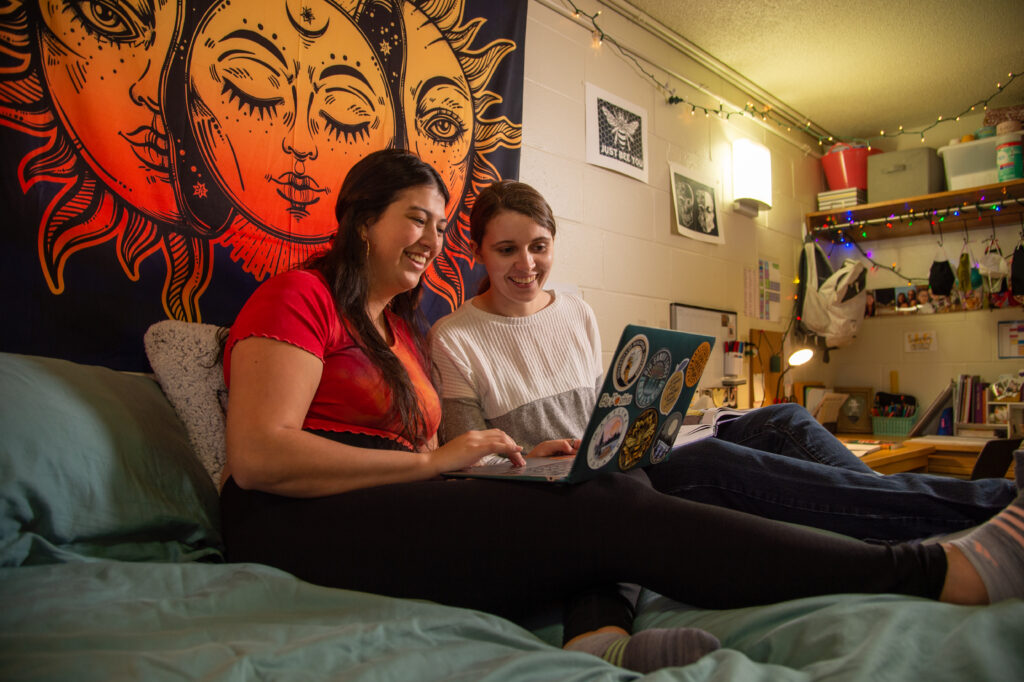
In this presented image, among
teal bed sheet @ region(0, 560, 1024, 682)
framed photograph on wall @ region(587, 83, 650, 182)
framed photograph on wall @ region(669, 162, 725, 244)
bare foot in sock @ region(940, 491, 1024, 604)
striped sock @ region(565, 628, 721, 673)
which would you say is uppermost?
framed photograph on wall @ region(587, 83, 650, 182)

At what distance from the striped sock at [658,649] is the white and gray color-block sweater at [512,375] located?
0.75 meters

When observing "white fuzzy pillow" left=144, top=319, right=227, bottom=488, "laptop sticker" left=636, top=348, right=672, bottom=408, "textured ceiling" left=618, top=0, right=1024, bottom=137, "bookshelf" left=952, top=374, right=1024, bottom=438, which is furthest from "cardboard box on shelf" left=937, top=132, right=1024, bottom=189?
"white fuzzy pillow" left=144, top=319, right=227, bottom=488

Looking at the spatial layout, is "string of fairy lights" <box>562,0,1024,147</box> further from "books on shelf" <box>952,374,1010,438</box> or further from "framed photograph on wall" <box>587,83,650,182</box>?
"books on shelf" <box>952,374,1010,438</box>

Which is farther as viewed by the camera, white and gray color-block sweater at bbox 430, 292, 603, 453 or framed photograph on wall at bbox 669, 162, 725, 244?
framed photograph on wall at bbox 669, 162, 725, 244

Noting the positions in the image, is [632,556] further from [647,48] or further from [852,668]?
[647,48]

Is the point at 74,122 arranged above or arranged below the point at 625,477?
above

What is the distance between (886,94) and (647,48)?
1449mm

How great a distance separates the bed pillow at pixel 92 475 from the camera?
2.56 feet

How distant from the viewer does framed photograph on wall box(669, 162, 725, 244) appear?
2.74 meters

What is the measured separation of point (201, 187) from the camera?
1.31 metres

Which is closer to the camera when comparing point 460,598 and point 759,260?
point 460,598

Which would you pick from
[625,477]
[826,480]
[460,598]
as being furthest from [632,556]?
[826,480]

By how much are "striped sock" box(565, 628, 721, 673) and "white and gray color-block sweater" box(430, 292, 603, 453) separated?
0.75 metres

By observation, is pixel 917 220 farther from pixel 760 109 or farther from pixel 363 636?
pixel 363 636
